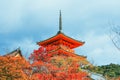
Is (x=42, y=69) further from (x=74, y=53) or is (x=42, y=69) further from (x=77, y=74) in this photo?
(x=74, y=53)

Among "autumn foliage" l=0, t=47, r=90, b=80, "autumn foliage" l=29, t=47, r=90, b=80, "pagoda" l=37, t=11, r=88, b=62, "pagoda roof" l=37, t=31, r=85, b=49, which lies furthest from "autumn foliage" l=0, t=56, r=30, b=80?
"pagoda roof" l=37, t=31, r=85, b=49

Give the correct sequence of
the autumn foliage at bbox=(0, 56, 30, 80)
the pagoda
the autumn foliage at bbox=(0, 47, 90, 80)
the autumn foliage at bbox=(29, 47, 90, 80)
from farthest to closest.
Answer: the pagoda < the autumn foliage at bbox=(29, 47, 90, 80) < the autumn foliage at bbox=(0, 47, 90, 80) < the autumn foliage at bbox=(0, 56, 30, 80)

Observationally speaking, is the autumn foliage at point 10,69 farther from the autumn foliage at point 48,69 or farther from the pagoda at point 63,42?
the pagoda at point 63,42

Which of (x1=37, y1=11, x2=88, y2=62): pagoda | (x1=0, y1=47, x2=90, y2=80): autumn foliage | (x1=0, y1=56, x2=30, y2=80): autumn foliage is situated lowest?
(x1=0, y1=56, x2=30, y2=80): autumn foliage

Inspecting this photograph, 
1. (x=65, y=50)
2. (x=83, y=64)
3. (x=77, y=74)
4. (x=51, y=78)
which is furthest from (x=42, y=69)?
(x=65, y=50)

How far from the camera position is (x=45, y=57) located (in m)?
26.3

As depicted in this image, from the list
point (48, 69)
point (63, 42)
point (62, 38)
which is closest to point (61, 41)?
point (63, 42)

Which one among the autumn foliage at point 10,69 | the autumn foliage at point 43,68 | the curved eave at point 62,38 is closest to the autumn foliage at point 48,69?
the autumn foliage at point 43,68

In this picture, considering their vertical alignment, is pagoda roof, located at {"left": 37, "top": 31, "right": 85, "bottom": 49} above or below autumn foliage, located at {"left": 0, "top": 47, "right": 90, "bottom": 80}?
above

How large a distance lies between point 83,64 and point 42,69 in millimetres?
12365

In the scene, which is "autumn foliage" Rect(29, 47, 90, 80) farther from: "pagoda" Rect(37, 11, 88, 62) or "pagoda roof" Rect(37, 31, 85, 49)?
"pagoda roof" Rect(37, 31, 85, 49)

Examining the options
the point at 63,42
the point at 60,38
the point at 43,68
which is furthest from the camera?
the point at 63,42

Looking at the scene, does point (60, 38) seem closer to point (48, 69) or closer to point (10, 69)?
point (48, 69)

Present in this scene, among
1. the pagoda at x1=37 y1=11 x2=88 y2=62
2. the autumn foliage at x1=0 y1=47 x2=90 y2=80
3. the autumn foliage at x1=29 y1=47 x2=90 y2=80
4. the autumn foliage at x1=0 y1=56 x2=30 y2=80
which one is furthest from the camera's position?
the pagoda at x1=37 y1=11 x2=88 y2=62
